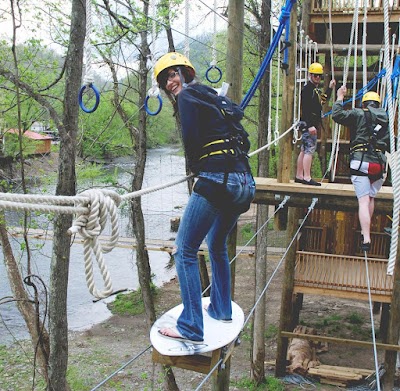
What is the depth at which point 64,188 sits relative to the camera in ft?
16.8

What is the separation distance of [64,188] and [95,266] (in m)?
11.5

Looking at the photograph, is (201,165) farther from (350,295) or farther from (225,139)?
(350,295)

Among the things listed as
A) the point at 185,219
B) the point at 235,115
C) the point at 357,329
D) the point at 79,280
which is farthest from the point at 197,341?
the point at 79,280

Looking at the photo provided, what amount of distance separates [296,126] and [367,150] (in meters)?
1.06

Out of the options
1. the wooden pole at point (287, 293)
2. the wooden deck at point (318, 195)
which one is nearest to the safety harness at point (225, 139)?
the wooden deck at point (318, 195)

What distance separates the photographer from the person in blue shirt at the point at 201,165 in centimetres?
251

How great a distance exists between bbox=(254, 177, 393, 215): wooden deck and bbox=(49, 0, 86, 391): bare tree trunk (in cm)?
204

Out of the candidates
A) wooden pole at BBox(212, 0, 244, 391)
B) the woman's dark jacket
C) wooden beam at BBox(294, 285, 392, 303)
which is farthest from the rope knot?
A: wooden beam at BBox(294, 285, 392, 303)

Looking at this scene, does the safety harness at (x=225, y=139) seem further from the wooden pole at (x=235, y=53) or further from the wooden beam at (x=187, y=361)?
the wooden pole at (x=235, y=53)

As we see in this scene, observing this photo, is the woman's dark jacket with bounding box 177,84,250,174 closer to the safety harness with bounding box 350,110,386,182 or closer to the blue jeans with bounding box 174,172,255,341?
the blue jeans with bounding box 174,172,255,341

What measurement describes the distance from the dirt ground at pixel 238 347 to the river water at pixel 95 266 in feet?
3.51

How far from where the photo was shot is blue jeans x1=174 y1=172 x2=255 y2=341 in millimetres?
2607

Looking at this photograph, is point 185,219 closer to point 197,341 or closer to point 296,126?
point 197,341

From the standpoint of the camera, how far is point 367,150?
4582 mm
